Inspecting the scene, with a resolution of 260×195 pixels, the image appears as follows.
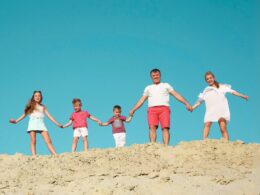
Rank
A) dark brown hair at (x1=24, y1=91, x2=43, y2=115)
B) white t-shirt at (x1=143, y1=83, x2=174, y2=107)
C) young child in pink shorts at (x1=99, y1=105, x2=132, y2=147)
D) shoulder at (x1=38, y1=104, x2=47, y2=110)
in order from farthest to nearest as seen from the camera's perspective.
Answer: young child in pink shorts at (x1=99, y1=105, x2=132, y2=147), shoulder at (x1=38, y1=104, x2=47, y2=110), dark brown hair at (x1=24, y1=91, x2=43, y2=115), white t-shirt at (x1=143, y1=83, x2=174, y2=107)

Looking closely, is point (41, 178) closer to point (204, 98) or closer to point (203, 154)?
point (203, 154)

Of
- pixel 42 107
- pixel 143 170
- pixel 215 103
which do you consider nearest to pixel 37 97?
pixel 42 107

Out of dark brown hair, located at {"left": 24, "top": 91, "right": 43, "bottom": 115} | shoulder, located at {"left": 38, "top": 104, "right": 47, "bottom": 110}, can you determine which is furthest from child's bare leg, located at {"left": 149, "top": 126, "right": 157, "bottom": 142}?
dark brown hair, located at {"left": 24, "top": 91, "right": 43, "bottom": 115}

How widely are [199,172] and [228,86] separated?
12.0 feet

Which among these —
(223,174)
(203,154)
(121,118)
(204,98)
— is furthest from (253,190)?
(121,118)

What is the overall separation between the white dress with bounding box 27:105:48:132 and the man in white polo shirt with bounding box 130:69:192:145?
2411mm

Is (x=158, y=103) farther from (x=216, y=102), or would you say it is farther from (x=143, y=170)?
(x=143, y=170)

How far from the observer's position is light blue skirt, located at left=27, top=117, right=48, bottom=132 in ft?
35.6

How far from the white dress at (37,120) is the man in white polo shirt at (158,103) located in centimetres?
241

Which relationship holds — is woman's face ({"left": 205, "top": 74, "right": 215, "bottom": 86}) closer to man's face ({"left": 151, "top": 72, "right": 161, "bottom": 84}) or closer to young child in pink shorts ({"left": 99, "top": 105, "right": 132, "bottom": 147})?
man's face ({"left": 151, "top": 72, "right": 161, "bottom": 84})

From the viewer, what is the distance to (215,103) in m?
10.2

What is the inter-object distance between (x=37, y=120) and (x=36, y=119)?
4 cm

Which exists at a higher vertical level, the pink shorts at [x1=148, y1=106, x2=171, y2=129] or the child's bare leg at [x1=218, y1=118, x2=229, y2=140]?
the pink shorts at [x1=148, y1=106, x2=171, y2=129]

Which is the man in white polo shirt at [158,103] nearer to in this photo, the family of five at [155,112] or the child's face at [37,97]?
the family of five at [155,112]
